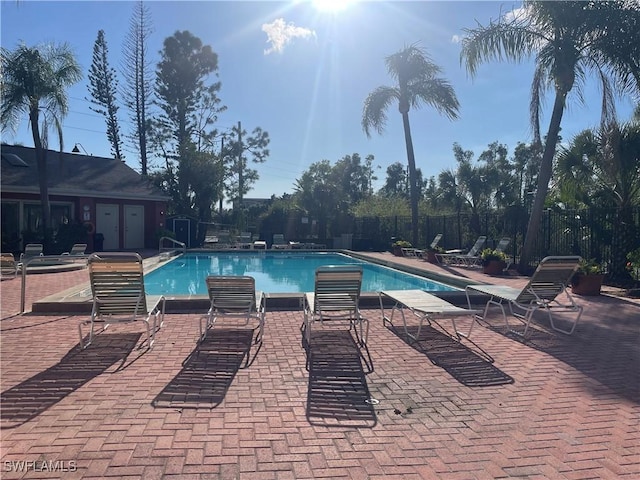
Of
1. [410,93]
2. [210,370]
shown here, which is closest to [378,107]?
[410,93]

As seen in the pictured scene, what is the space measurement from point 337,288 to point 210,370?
1839 millimetres

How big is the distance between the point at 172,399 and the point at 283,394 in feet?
2.84

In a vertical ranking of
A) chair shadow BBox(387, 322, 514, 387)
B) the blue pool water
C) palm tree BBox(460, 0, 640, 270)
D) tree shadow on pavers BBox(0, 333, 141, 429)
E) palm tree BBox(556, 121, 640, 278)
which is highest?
palm tree BBox(460, 0, 640, 270)

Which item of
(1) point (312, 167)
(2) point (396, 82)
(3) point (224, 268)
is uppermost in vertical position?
(2) point (396, 82)

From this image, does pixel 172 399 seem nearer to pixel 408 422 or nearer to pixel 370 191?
pixel 408 422

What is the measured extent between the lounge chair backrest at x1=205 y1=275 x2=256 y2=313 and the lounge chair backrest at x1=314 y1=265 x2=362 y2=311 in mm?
792

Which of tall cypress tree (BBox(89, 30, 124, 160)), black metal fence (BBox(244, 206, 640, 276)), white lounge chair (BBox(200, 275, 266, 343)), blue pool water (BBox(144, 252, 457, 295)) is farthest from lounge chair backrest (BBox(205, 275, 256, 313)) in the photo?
tall cypress tree (BBox(89, 30, 124, 160))

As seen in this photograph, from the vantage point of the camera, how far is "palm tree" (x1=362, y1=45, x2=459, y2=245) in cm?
1880

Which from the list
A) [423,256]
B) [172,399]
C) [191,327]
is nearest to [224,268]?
[423,256]

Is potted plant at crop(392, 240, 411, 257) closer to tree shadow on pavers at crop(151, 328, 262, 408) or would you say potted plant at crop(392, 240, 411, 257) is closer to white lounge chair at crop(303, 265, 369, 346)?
white lounge chair at crop(303, 265, 369, 346)

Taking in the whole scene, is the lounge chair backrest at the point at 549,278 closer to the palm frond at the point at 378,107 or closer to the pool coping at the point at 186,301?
the pool coping at the point at 186,301

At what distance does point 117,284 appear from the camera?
5.02 meters

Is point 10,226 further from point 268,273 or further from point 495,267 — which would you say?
point 495,267

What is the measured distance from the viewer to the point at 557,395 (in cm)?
370
